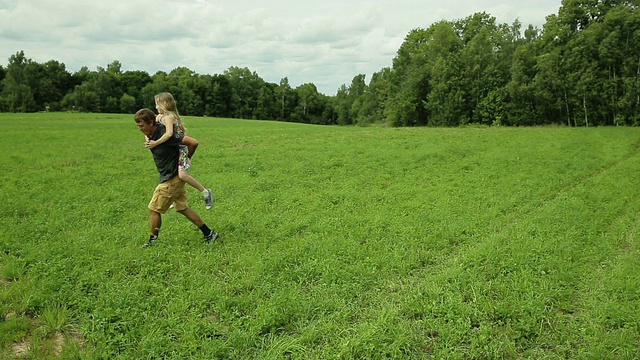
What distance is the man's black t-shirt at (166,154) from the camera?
7.54 m

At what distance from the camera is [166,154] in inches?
299

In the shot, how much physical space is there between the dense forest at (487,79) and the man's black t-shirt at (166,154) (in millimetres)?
51342

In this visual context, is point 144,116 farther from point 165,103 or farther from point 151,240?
point 151,240

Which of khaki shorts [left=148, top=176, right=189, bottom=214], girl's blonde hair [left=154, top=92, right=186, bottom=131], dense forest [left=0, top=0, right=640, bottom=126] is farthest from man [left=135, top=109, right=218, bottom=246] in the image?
dense forest [left=0, top=0, right=640, bottom=126]

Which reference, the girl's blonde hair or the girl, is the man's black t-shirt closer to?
the girl

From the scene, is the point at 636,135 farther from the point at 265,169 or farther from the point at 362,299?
the point at 362,299

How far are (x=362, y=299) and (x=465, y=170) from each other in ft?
39.4

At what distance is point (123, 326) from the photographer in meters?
5.05

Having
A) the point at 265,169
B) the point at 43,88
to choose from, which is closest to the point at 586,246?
the point at 265,169

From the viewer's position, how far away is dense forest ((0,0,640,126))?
147 ft

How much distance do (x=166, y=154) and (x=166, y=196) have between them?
31.1 inches

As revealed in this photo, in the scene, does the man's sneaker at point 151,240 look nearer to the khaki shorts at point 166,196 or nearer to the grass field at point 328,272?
the grass field at point 328,272

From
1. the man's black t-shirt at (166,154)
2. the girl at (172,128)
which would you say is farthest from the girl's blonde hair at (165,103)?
the man's black t-shirt at (166,154)

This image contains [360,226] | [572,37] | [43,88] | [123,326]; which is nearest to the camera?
[123,326]
